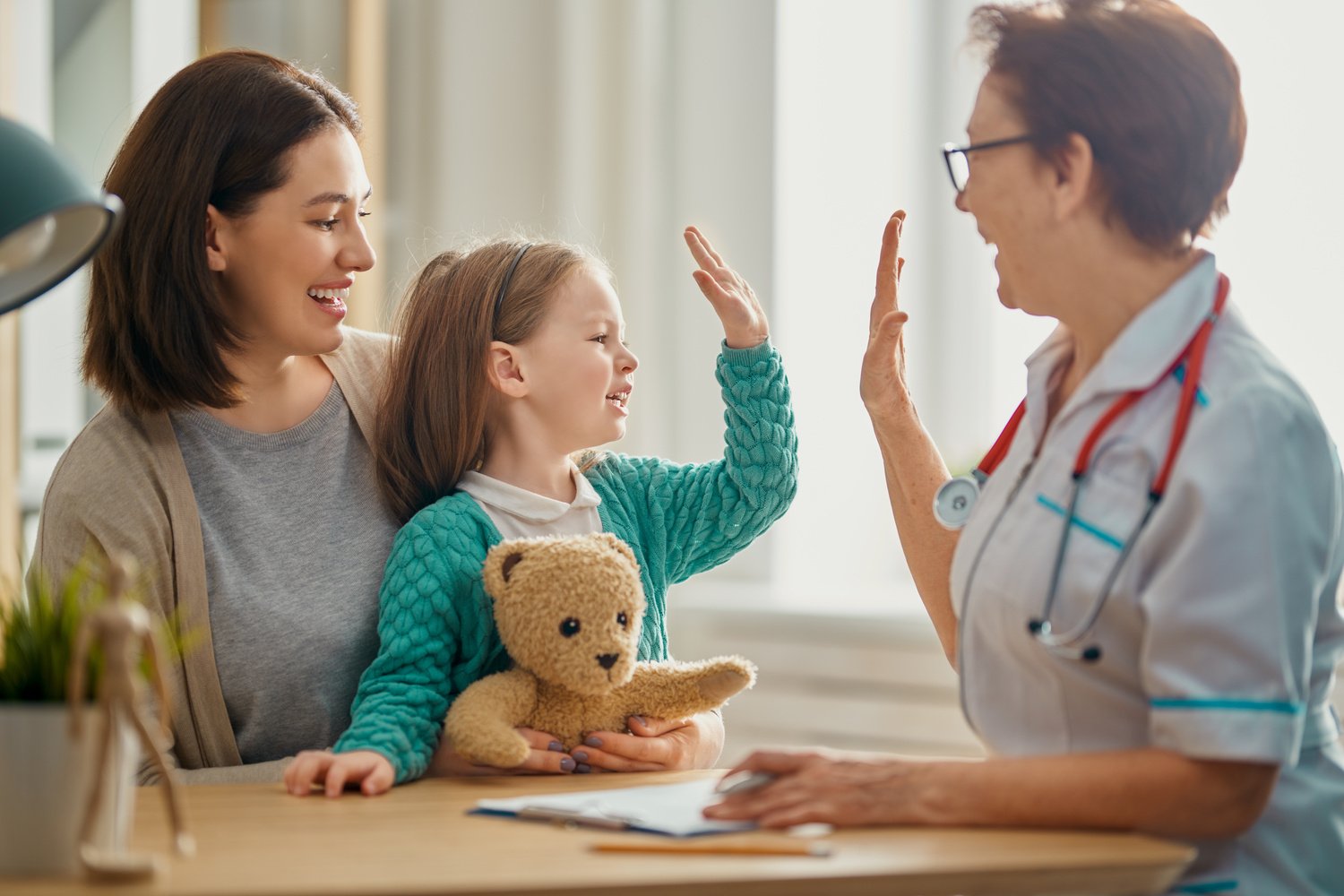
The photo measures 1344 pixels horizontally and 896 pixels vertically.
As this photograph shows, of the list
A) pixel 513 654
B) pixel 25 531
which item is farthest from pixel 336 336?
pixel 25 531

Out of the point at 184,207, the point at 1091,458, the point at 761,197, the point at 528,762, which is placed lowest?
the point at 528,762

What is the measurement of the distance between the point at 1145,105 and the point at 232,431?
3.79ft

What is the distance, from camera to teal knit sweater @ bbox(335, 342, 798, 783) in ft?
4.95

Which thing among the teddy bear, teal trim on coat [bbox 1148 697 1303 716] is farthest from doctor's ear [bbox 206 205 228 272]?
teal trim on coat [bbox 1148 697 1303 716]

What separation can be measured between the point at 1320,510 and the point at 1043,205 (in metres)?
0.39

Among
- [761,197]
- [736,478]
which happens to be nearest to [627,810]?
[736,478]

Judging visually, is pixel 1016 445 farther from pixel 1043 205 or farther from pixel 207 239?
pixel 207 239

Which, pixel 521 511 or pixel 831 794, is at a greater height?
pixel 521 511

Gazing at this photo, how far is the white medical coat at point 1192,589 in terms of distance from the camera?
1.17m

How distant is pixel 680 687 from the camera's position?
5.11 feet

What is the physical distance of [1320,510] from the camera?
4.02 ft

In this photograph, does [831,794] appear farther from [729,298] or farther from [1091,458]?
[729,298]

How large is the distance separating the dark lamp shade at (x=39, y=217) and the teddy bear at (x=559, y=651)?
52 cm

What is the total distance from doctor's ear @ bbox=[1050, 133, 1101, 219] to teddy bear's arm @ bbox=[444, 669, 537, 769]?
2.47 ft
